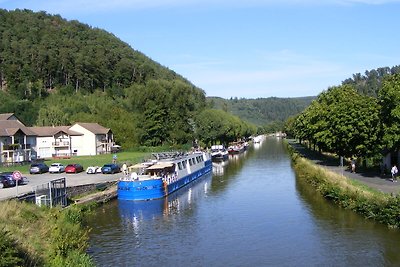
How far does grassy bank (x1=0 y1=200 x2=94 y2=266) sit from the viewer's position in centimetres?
1670

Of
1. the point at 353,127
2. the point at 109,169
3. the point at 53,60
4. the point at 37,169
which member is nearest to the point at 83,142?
the point at 37,169

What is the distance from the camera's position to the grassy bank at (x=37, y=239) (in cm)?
1670

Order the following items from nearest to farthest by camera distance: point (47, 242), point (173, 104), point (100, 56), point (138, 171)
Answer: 1. point (47, 242)
2. point (138, 171)
3. point (173, 104)
4. point (100, 56)

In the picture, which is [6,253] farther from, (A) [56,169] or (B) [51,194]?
(A) [56,169]

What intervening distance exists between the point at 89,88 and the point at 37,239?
13053cm

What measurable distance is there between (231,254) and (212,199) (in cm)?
1751

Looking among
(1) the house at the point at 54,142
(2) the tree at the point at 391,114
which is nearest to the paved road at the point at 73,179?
(2) the tree at the point at 391,114

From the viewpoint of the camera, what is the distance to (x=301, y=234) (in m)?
27.8

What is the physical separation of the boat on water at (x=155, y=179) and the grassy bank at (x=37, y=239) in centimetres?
1531

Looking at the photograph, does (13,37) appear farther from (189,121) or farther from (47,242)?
(47,242)

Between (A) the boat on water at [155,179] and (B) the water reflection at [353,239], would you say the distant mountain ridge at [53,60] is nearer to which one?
(A) the boat on water at [155,179]

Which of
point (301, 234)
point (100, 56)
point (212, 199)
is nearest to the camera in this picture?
point (301, 234)

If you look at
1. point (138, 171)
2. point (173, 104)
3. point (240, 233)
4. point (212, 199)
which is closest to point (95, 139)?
point (173, 104)

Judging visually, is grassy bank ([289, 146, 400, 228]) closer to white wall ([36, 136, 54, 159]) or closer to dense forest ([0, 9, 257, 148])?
dense forest ([0, 9, 257, 148])
